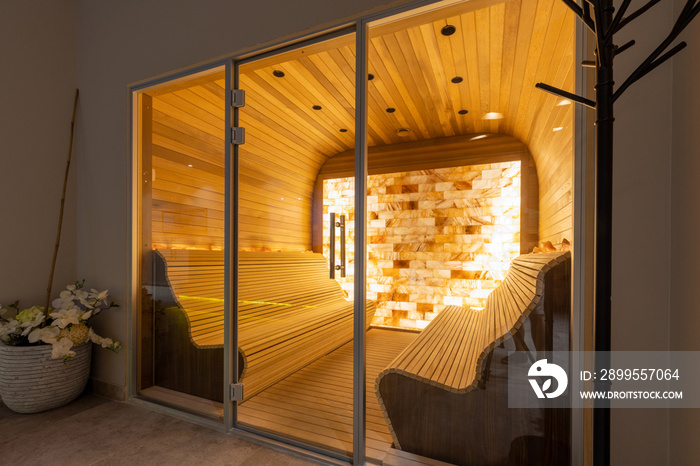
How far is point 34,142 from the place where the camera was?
252 centimetres

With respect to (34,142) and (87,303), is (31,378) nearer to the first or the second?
(87,303)

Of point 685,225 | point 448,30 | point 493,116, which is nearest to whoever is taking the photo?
point 685,225

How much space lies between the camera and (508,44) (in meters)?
1.54

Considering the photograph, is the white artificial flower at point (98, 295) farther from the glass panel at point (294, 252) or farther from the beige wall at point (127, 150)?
the glass panel at point (294, 252)

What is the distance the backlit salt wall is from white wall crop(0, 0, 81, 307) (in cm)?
211

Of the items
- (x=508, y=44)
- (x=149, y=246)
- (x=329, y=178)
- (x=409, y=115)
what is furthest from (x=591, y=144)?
(x=149, y=246)

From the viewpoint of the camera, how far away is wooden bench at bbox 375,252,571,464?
1.44m

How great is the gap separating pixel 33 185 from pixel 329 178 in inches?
84.5

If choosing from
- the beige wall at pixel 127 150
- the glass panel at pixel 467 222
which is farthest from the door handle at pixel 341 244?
the beige wall at pixel 127 150

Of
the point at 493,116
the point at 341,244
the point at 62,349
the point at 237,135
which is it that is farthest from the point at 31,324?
the point at 493,116

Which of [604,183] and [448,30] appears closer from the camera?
[604,183]

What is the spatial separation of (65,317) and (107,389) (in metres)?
0.61

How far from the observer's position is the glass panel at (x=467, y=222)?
1.44 m

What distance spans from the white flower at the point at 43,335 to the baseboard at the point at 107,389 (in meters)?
0.52
